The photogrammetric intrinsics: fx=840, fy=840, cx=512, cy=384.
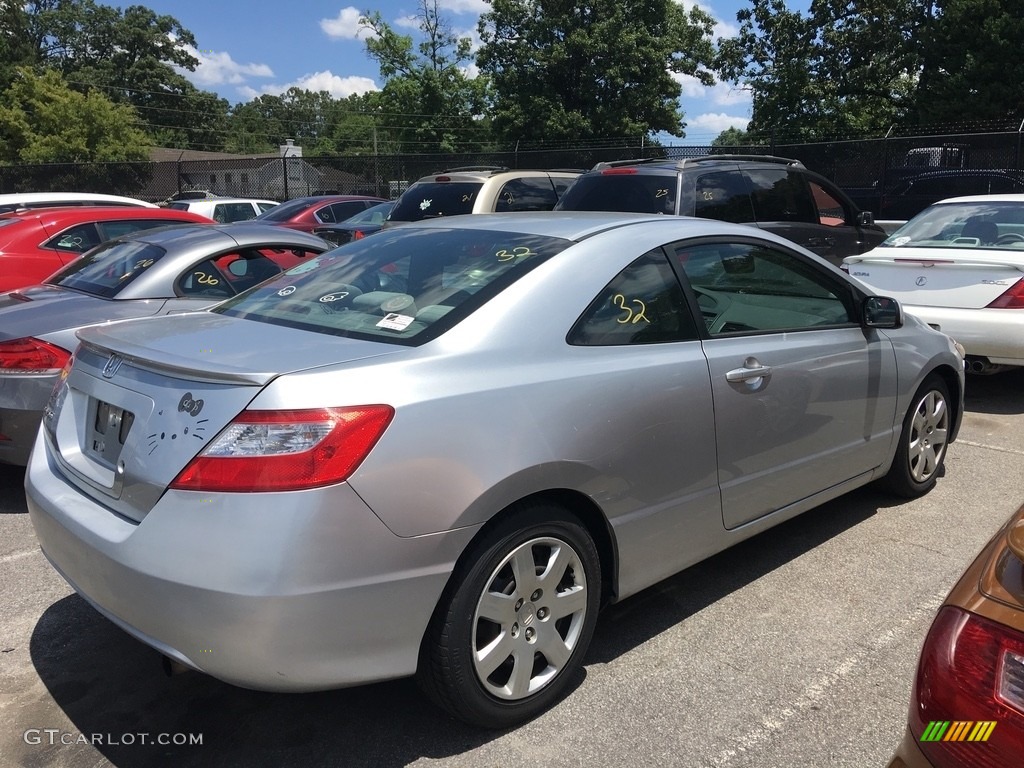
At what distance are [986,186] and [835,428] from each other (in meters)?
14.0

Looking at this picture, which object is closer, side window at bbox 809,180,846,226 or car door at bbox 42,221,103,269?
car door at bbox 42,221,103,269

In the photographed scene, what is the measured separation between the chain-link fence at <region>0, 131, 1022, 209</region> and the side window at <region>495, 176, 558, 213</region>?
941 cm

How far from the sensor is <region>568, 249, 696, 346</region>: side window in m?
2.97

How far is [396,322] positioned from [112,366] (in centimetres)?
93

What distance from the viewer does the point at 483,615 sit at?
256 centimetres

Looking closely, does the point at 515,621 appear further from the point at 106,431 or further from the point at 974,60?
the point at 974,60

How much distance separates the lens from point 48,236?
762 cm

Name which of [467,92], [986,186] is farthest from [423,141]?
[986,186]

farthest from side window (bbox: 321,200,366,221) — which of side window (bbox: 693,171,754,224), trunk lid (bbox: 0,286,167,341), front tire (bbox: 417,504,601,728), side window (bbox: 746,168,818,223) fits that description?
front tire (bbox: 417,504,601,728)

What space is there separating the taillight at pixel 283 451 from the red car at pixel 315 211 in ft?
38.8

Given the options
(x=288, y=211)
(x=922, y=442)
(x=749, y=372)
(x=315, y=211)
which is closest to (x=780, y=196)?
(x=922, y=442)

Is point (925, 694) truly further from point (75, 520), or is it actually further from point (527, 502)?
point (75, 520)

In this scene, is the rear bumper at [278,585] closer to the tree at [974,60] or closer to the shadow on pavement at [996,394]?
the shadow on pavement at [996,394]

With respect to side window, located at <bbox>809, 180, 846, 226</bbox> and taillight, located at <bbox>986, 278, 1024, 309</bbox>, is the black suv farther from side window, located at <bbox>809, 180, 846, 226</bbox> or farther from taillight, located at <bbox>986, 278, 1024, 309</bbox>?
taillight, located at <bbox>986, 278, 1024, 309</bbox>
